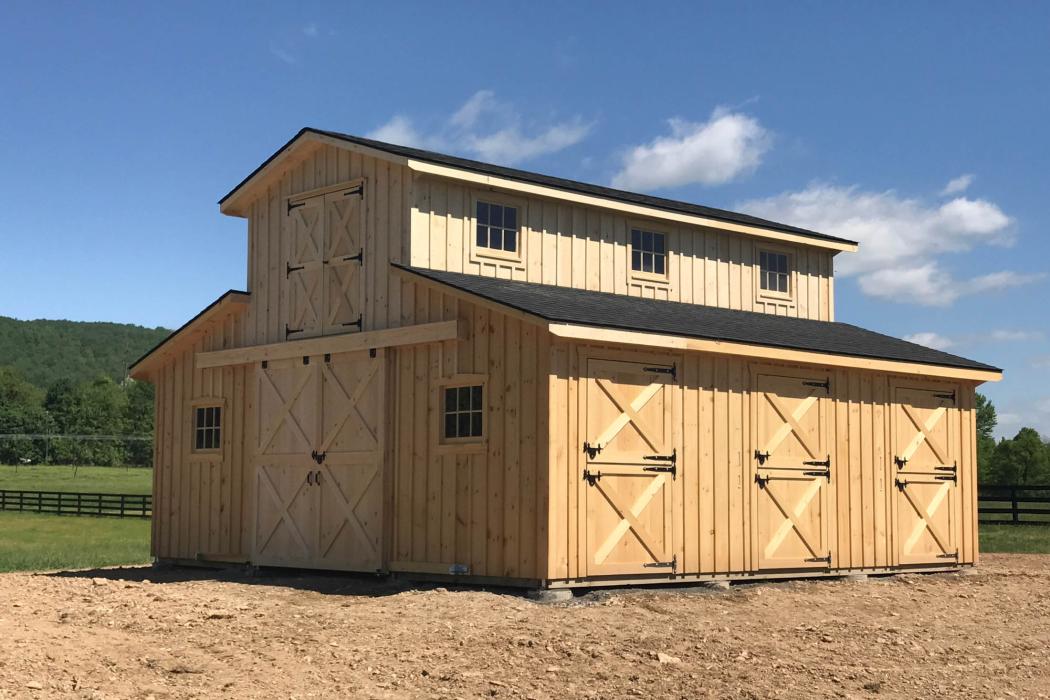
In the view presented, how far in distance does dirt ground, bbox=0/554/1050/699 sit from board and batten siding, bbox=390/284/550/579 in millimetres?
617

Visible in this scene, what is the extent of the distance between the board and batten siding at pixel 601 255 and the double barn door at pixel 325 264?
4.10ft

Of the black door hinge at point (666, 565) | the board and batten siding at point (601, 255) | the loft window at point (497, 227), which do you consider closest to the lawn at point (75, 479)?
the board and batten siding at point (601, 255)

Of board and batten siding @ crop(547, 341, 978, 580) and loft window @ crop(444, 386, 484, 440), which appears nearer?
board and batten siding @ crop(547, 341, 978, 580)

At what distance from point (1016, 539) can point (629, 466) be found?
15.0 m

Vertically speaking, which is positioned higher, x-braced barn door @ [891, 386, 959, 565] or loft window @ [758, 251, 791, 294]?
loft window @ [758, 251, 791, 294]

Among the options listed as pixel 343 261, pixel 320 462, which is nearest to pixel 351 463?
pixel 320 462

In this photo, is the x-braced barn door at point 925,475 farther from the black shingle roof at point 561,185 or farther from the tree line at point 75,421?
the tree line at point 75,421

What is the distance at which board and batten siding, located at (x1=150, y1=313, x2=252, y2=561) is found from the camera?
1959 centimetres

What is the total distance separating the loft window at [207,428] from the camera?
66.0 ft

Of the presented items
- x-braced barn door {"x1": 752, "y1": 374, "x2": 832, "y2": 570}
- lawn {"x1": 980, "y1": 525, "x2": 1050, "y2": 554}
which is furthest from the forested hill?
x-braced barn door {"x1": 752, "y1": 374, "x2": 832, "y2": 570}

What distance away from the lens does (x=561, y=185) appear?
18.7 m

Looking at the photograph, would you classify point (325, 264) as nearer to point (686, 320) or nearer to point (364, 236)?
point (364, 236)

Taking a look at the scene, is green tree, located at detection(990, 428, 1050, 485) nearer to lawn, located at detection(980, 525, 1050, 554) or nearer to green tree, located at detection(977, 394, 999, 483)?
green tree, located at detection(977, 394, 999, 483)

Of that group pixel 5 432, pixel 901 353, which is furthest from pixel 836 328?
pixel 5 432
